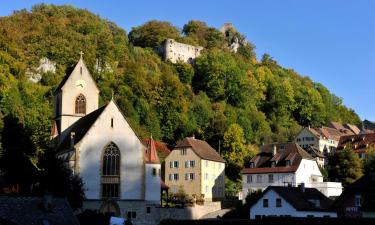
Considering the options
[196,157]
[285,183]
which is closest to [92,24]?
[196,157]

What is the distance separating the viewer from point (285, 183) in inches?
2928

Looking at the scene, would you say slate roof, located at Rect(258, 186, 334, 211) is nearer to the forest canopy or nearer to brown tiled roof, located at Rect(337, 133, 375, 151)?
the forest canopy

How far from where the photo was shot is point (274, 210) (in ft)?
182

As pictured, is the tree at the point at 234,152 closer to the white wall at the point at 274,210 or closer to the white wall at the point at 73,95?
the white wall at the point at 73,95

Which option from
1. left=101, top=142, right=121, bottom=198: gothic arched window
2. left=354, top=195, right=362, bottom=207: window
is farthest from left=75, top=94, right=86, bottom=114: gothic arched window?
left=354, top=195, right=362, bottom=207: window

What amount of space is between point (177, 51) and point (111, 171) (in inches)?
3568

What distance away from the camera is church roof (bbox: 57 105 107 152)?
196ft

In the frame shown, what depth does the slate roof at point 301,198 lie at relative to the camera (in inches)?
2140

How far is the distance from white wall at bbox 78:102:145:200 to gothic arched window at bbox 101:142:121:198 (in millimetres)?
412

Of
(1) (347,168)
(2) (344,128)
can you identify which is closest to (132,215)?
(1) (347,168)

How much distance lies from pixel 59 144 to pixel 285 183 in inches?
1107

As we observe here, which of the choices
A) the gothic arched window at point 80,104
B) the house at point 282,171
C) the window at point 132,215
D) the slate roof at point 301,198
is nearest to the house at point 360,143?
the house at point 282,171

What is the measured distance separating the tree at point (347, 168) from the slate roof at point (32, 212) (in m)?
54.8

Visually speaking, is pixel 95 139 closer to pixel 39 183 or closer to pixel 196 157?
pixel 39 183
